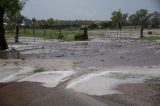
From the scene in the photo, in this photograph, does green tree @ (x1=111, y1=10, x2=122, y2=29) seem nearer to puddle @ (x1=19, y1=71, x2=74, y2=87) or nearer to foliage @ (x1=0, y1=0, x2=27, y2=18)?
foliage @ (x1=0, y1=0, x2=27, y2=18)

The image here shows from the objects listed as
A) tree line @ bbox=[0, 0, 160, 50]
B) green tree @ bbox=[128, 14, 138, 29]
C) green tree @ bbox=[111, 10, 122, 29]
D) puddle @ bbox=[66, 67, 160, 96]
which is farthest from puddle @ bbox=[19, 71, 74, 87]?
green tree @ bbox=[128, 14, 138, 29]

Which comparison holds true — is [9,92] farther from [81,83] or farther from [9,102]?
[81,83]

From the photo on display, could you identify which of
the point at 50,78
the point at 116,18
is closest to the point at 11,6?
the point at 50,78

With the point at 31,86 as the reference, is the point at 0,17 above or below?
above

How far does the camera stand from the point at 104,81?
38.6 feet

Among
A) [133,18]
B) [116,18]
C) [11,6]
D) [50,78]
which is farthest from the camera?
[133,18]

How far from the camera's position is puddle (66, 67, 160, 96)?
10.7 meters

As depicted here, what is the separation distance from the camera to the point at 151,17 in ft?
155

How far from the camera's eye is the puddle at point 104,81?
10734 millimetres

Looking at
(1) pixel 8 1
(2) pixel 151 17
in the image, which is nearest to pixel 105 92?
(1) pixel 8 1

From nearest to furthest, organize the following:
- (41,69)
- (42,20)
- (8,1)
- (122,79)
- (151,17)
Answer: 1. (122,79)
2. (41,69)
3. (8,1)
4. (151,17)
5. (42,20)

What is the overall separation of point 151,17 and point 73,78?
1412 inches

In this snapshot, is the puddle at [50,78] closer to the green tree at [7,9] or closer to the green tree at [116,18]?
the green tree at [7,9]

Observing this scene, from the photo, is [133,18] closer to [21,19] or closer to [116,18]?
[116,18]
